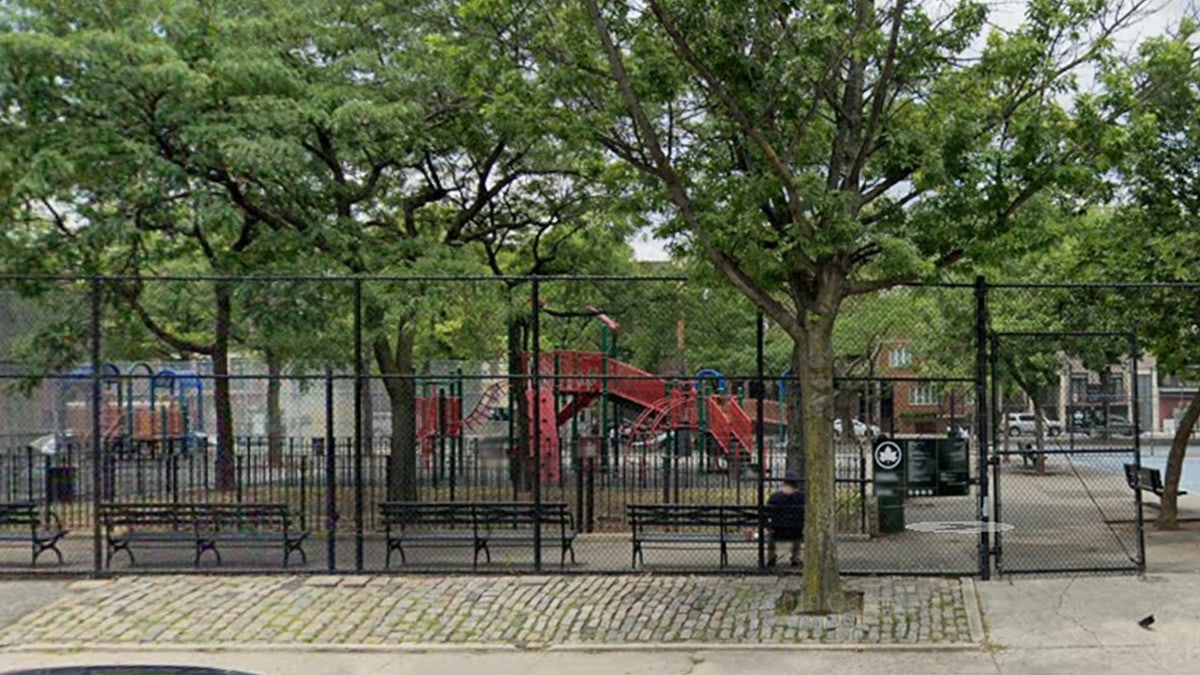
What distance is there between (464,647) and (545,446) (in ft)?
29.3

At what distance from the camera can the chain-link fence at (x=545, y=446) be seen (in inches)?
472

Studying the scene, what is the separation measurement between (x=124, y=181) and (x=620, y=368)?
389 inches

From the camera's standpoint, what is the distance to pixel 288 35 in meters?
15.7

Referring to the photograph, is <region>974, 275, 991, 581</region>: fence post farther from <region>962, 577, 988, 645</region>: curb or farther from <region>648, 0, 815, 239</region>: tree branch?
<region>648, 0, 815, 239</region>: tree branch

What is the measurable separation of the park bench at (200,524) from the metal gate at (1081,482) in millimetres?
8215

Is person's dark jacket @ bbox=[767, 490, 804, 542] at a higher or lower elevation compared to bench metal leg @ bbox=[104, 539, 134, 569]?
higher

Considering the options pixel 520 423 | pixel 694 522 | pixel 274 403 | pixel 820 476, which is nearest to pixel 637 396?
pixel 520 423

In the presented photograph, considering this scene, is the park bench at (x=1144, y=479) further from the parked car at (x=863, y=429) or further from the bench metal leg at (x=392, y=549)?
the bench metal leg at (x=392, y=549)

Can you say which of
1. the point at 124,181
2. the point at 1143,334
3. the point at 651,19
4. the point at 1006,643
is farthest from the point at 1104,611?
the point at 124,181

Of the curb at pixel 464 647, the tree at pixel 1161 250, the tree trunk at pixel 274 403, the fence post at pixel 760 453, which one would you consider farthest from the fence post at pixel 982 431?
the tree trunk at pixel 274 403

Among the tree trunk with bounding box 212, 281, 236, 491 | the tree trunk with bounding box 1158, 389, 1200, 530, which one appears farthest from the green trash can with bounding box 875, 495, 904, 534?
Result: the tree trunk with bounding box 212, 281, 236, 491

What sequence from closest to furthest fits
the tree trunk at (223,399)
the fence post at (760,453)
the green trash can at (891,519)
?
1. the fence post at (760,453)
2. the green trash can at (891,519)
3. the tree trunk at (223,399)

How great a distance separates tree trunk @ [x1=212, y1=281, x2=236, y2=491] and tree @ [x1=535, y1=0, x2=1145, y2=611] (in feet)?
26.9

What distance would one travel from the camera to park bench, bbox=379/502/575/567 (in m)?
12.2
